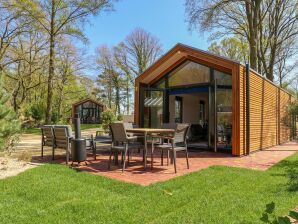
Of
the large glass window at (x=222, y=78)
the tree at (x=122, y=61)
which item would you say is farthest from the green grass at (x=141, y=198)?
the tree at (x=122, y=61)

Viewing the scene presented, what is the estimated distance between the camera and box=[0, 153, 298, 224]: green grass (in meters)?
3.61

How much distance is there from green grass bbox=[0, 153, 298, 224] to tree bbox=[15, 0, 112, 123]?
475 inches

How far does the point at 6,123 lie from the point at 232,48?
76.0 ft

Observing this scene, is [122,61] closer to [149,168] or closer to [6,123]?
[149,168]

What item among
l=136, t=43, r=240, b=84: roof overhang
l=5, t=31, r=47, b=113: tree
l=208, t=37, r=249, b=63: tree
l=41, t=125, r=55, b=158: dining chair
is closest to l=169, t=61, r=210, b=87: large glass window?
l=136, t=43, r=240, b=84: roof overhang

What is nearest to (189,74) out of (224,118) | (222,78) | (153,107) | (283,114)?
(222,78)

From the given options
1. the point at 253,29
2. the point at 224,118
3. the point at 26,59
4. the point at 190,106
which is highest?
the point at 253,29

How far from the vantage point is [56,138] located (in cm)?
769

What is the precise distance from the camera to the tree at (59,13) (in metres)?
16.0

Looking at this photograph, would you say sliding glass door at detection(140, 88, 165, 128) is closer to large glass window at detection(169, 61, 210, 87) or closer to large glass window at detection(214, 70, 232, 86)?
large glass window at detection(169, 61, 210, 87)

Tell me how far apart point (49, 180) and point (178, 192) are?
7.60 feet

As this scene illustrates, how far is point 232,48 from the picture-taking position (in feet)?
85.7

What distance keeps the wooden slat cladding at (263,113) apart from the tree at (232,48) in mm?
11029

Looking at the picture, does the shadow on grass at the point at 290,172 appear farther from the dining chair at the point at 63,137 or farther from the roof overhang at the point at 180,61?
the dining chair at the point at 63,137
